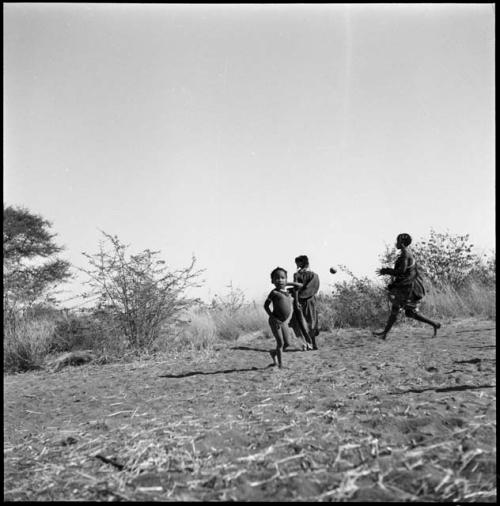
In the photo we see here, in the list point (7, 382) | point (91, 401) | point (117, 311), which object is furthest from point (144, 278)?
point (91, 401)

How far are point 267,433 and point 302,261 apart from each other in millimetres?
4534

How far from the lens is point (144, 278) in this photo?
316 inches

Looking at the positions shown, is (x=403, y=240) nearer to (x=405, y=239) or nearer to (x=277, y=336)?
(x=405, y=239)

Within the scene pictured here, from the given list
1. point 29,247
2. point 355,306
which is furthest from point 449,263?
point 29,247

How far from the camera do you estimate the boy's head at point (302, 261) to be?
7.30m

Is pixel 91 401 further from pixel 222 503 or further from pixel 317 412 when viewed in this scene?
pixel 222 503

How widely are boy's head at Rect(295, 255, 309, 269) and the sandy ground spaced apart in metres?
2.12

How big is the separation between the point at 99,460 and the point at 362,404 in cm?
205

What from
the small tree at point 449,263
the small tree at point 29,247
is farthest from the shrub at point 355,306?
the small tree at point 29,247

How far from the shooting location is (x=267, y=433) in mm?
2984

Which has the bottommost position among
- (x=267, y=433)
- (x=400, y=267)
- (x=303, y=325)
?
(x=267, y=433)

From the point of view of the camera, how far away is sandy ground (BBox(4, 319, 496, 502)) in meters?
2.25

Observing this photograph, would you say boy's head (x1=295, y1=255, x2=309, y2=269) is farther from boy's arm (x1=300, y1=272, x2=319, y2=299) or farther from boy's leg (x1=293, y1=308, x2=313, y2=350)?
boy's leg (x1=293, y1=308, x2=313, y2=350)

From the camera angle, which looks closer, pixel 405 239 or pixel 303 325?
pixel 303 325
